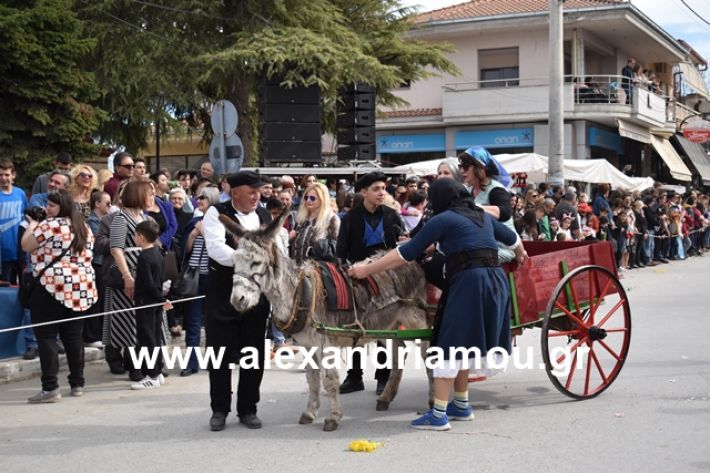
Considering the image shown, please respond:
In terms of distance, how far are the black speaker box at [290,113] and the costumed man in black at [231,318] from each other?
10.2 metres

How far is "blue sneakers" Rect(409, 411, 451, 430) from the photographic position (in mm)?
6730

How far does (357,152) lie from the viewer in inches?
684

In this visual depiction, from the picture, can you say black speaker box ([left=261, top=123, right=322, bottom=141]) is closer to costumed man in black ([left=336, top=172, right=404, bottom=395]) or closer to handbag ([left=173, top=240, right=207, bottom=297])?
handbag ([left=173, top=240, right=207, bottom=297])

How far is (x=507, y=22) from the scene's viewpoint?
35.8 metres

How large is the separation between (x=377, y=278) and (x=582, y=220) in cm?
1400

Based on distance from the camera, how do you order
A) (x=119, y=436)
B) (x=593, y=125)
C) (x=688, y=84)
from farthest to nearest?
1. (x=688, y=84)
2. (x=593, y=125)
3. (x=119, y=436)

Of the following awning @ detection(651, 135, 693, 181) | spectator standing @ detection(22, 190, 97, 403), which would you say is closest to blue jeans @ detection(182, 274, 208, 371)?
spectator standing @ detection(22, 190, 97, 403)

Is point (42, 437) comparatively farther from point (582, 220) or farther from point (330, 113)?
point (330, 113)

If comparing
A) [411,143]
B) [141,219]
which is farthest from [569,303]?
[411,143]

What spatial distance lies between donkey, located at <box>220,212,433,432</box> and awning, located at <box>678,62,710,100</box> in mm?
47730

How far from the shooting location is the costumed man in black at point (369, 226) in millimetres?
7988

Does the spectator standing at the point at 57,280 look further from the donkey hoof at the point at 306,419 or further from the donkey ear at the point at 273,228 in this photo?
the donkey ear at the point at 273,228

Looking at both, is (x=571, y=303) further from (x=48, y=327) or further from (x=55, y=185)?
(x=55, y=185)

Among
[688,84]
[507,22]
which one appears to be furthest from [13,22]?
[688,84]
